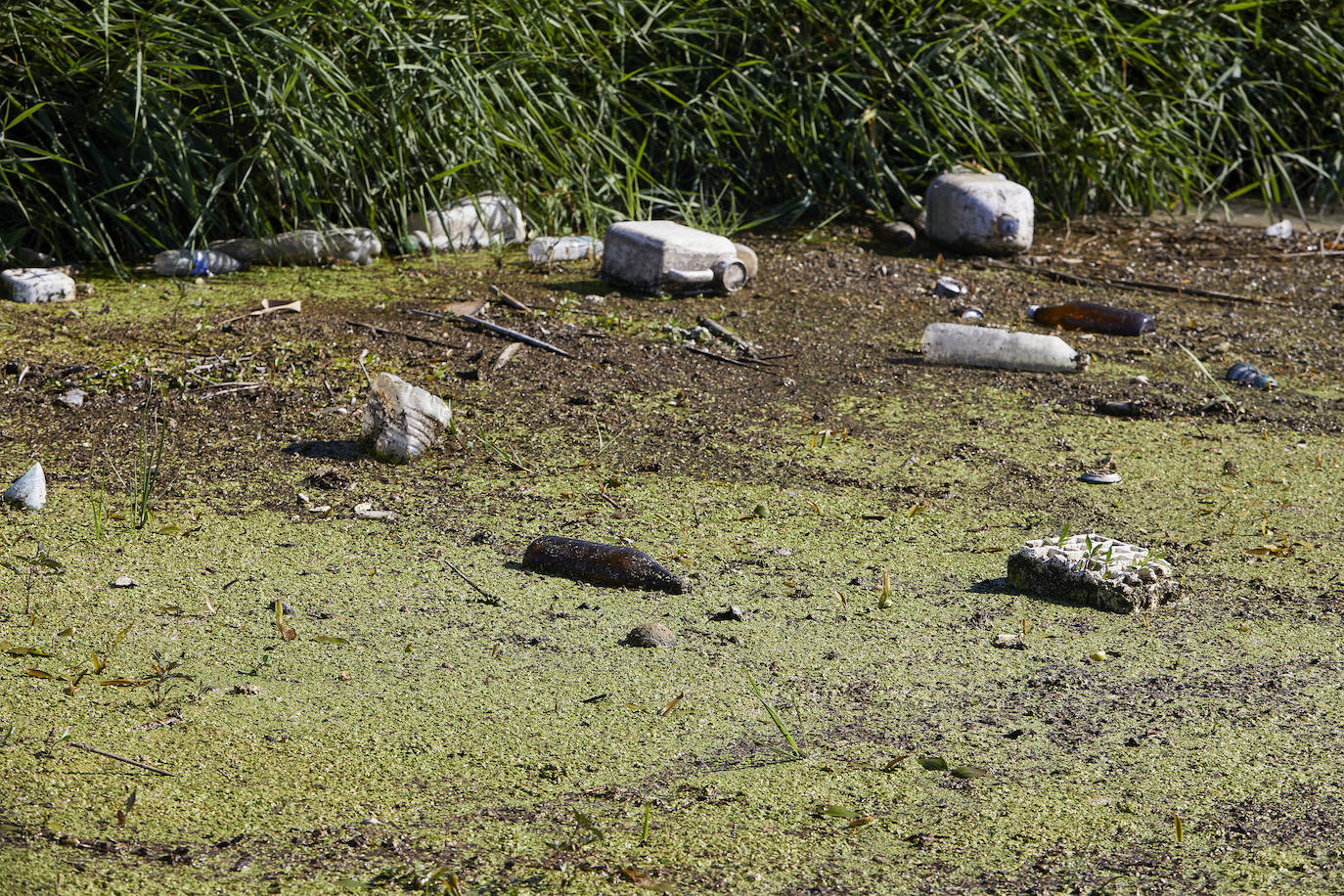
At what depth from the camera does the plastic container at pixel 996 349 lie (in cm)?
312

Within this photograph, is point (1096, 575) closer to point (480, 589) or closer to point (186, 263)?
point (480, 589)

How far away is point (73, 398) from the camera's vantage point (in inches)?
105

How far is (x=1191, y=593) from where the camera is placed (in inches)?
78.5

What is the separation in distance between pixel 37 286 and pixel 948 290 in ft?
7.84

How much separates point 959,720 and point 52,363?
85.3 inches

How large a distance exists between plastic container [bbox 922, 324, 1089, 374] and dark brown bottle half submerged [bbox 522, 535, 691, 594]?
55.0 inches

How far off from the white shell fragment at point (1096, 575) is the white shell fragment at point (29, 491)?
1583 millimetres

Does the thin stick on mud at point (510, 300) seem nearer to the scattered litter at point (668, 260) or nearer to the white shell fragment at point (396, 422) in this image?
the scattered litter at point (668, 260)

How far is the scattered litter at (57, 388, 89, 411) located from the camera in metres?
2.66

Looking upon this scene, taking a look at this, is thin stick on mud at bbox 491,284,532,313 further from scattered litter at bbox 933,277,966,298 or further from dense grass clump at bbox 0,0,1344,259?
scattered litter at bbox 933,277,966,298

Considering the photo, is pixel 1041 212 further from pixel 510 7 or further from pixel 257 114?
pixel 257 114

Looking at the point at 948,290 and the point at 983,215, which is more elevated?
the point at 983,215

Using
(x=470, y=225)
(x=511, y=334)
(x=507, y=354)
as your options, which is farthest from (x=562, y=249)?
(x=507, y=354)

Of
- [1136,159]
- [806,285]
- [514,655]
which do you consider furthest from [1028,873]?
[1136,159]
